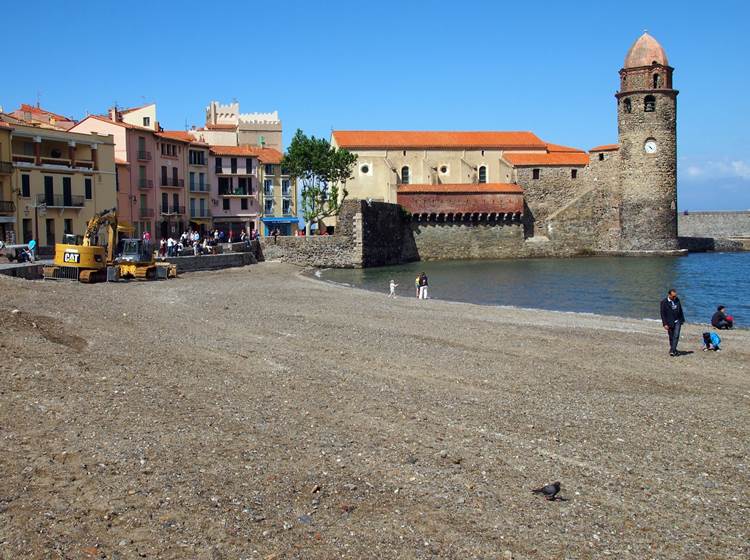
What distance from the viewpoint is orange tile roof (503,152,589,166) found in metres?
65.7

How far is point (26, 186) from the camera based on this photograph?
39.5m

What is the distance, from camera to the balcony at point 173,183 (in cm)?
5381

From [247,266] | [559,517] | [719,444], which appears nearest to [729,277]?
[247,266]

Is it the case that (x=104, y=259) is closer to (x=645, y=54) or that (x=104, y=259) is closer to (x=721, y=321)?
(x=721, y=321)

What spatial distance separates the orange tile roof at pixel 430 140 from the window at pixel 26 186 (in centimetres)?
3055

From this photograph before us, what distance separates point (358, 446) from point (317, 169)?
49.6 metres

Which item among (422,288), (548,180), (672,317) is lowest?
(422,288)

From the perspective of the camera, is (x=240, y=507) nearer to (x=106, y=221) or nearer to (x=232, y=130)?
(x=106, y=221)

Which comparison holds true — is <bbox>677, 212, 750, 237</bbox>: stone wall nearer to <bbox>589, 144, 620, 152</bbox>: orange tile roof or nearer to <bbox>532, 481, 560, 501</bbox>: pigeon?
<bbox>589, 144, 620, 152</bbox>: orange tile roof

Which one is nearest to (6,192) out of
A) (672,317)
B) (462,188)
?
(672,317)

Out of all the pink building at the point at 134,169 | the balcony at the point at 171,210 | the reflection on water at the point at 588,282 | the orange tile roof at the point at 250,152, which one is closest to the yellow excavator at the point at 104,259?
the reflection on water at the point at 588,282

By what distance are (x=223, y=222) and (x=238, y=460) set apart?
55705 millimetres

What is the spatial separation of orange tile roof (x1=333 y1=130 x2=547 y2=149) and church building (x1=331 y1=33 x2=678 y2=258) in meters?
0.09

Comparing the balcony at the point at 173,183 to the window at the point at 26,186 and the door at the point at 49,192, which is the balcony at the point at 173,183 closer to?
the door at the point at 49,192
